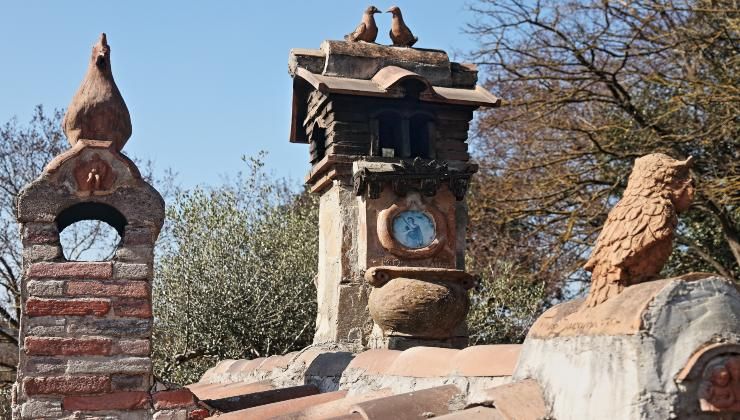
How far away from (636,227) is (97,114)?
328 centimetres

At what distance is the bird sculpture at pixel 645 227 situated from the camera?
3363mm

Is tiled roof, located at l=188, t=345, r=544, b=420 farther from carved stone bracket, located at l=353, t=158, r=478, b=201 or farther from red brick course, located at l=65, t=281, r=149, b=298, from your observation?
carved stone bracket, located at l=353, t=158, r=478, b=201

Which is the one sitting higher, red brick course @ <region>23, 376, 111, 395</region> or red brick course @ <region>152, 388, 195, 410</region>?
red brick course @ <region>23, 376, 111, 395</region>

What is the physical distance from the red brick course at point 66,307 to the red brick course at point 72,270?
13 centimetres

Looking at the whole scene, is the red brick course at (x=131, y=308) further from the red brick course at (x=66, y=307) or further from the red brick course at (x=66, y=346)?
the red brick course at (x=66, y=346)

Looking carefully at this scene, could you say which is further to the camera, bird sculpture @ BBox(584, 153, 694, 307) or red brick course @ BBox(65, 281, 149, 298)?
red brick course @ BBox(65, 281, 149, 298)

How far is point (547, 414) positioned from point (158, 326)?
10521 mm

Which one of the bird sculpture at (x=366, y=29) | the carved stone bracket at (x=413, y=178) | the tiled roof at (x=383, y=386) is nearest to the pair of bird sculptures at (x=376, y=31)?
the bird sculpture at (x=366, y=29)

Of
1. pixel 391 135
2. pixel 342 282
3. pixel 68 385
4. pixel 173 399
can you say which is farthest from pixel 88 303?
pixel 391 135

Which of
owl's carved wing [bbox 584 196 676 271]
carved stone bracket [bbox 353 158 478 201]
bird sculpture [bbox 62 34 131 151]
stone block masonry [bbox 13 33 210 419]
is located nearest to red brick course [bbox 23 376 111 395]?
stone block masonry [bbox 13 33 210 419]

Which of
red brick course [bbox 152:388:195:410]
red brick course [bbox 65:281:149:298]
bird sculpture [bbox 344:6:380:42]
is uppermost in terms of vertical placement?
bird sculpture [bbox 344:6:380:42]

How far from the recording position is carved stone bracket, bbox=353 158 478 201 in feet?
25.4

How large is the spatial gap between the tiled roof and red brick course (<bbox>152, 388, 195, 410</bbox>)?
23 centimetres

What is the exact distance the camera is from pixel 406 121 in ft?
27.3
